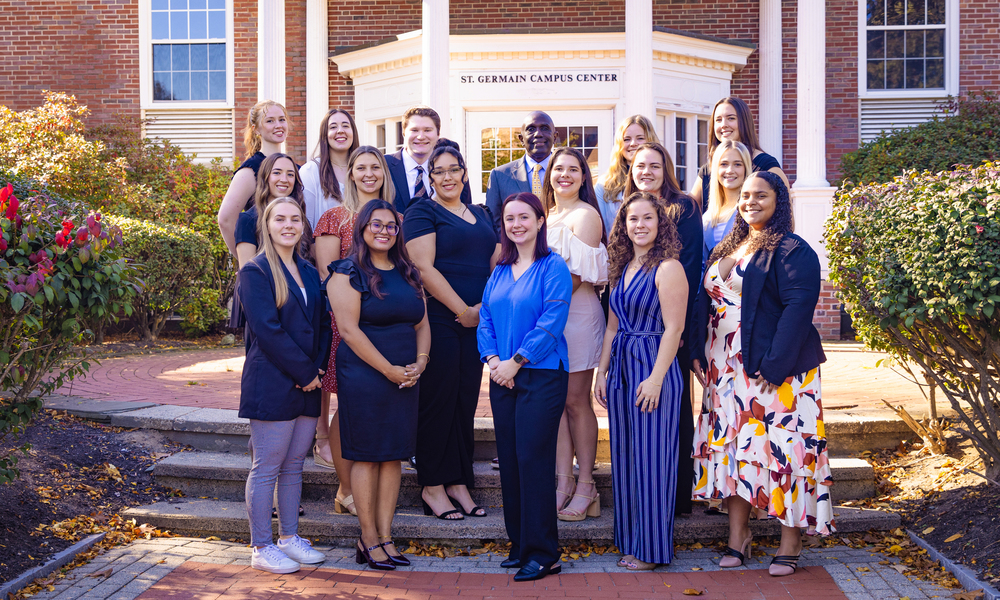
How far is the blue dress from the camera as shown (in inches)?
154

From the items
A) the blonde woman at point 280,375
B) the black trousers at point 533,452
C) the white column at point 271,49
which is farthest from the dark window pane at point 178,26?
the black trousers at point 533,452

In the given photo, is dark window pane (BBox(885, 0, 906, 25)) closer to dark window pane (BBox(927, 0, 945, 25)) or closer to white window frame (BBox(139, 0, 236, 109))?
dark window pane (BBox(927, 0, 945, 25))

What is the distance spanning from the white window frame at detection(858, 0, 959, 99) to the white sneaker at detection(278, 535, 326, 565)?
37.9 ft

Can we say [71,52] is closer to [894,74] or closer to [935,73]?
[894,74]

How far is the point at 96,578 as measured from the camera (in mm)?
3816

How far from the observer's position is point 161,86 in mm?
→ 13273

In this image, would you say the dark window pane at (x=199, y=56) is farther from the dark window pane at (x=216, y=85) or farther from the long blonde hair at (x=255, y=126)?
the long blonde hair at (x=255, y=126)

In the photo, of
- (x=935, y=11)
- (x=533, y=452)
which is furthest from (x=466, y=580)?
(x=935, y=11)

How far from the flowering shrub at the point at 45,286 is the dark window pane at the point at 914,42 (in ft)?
41.0

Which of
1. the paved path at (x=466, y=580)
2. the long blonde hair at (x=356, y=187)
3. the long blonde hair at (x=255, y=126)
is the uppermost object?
the long blonde hair at (x=255, y=126)

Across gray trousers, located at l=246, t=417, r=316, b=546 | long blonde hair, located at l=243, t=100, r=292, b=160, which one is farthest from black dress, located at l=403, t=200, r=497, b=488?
long blonde hair, located at l=243, t=100, r=292, b=160

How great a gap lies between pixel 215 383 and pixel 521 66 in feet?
21.2

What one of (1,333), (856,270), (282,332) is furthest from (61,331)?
(856,270)

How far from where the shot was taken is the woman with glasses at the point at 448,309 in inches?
167
